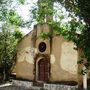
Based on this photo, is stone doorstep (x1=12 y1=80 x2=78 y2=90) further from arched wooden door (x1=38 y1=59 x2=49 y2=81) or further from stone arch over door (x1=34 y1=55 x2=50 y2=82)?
arched wooden door (x1=38 y1=59 x2=49 y2=81)

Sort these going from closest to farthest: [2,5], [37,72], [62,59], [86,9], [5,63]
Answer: [86,9] → [2,5] → [62,59] → [37,72] → [5,63]

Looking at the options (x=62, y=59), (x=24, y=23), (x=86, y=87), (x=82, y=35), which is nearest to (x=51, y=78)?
(x=62, y=59)

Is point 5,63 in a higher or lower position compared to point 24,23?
lower

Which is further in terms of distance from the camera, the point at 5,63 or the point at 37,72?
the point at 5,63

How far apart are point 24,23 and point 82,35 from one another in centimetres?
1068

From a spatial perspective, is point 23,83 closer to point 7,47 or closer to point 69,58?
point 7,47

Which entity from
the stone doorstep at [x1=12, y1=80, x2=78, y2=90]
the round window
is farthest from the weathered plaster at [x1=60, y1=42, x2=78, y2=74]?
the round window

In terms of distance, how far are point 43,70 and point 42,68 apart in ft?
0.73

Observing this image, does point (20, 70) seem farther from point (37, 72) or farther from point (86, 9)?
point (86, 9)

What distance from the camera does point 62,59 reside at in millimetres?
22094

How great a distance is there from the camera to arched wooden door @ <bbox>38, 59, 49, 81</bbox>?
2355cm

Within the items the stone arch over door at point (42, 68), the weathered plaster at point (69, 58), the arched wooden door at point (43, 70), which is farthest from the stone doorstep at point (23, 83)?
the weathered plaster at point (69, 58)

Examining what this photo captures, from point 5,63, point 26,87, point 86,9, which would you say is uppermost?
point 86,9

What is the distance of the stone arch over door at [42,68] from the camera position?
23.4 m
